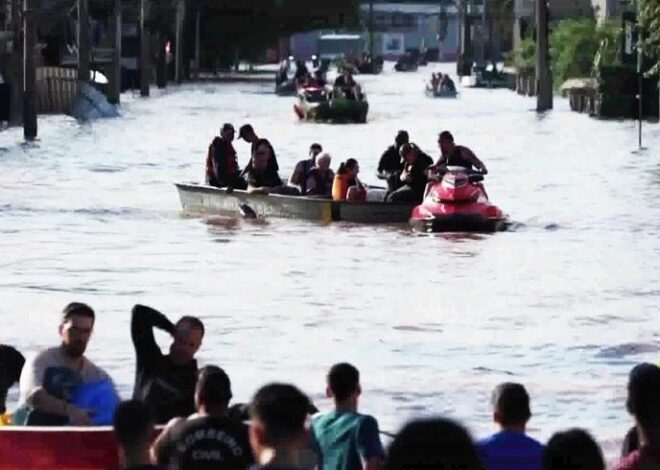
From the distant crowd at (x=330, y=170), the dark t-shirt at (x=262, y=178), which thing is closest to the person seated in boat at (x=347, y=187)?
the distant crowd at (x=330, y=170)

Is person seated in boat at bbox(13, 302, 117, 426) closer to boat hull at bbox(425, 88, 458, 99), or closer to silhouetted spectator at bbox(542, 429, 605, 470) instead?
silhouetted spectator at bbox(542, 429, 605, 470)

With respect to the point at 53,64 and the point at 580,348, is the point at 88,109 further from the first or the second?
the point at 580,348

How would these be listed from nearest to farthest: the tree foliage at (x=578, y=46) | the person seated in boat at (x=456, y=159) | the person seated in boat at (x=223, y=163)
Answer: the person seated in boat at (x=456, y=159) → the person seated in boat at (x=223, y=163) → the tree foliage at (x=578, y=46)

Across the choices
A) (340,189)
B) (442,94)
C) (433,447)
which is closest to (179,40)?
(442,94)

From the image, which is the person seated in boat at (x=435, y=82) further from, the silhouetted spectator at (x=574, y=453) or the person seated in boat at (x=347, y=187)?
the silhouetted spectator at (x=574, y=453)

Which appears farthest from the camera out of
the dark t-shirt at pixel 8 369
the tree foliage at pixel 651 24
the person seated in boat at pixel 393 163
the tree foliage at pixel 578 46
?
the tree foliage at pixel 578 46

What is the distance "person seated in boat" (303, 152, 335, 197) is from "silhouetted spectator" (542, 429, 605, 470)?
27114 mm

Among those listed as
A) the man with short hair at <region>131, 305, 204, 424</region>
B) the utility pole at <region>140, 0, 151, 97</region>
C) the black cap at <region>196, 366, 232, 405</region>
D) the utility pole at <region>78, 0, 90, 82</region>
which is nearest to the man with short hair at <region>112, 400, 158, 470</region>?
the black cap at <region>196, 366, 232, 405</region>

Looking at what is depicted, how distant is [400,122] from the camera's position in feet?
286

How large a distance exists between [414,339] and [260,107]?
259 feet

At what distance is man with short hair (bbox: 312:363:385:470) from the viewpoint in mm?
10492

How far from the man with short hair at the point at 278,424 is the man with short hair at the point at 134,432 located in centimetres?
80

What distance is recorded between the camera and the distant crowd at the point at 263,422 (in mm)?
8055

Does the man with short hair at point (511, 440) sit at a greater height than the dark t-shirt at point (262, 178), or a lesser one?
greater
